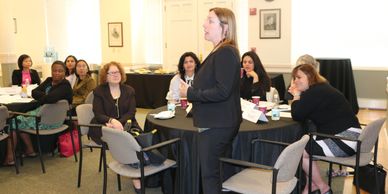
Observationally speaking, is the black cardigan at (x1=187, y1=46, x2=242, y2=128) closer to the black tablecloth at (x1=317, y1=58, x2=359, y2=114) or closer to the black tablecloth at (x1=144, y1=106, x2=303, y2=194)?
the black tablecloth at (x1=144, y1=106, x2=303, y2=194)

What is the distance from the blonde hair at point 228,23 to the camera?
217cm

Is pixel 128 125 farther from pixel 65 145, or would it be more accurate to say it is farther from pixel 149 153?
pixel 65 145

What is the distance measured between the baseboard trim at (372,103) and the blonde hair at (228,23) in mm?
5955

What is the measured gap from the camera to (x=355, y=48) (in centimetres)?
720

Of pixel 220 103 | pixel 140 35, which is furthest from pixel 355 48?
pixel 220 103

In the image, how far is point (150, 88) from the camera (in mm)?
7637

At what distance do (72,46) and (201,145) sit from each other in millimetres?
7682

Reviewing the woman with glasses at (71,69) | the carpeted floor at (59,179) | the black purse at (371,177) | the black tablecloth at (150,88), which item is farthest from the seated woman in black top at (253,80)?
the black tablecloth at (150,88)

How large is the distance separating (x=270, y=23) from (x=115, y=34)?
349 cm

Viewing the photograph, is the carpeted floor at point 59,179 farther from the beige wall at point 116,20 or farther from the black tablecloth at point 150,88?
the beige wall at point 116,20

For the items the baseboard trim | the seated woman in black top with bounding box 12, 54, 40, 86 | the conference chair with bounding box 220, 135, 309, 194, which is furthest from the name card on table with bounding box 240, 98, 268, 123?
the baseboard trim

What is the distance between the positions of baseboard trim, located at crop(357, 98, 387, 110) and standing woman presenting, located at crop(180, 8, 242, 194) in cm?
587

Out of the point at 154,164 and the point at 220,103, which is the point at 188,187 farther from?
the point at 220,103

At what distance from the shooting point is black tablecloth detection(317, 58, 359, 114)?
6.82 meters
